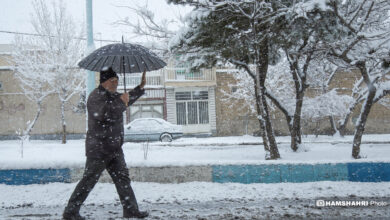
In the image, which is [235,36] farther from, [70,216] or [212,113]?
[212,113]

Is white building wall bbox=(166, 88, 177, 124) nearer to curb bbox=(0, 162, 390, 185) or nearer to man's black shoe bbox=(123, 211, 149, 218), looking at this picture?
curb bbox=(0, 162, 390, 185)

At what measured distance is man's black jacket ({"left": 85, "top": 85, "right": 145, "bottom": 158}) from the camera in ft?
11.8

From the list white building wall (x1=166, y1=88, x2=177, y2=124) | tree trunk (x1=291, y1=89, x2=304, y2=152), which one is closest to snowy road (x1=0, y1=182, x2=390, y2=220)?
tree trunk (x1=291, y1=89, x2=304, y2=152)

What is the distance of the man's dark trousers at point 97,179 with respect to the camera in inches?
141

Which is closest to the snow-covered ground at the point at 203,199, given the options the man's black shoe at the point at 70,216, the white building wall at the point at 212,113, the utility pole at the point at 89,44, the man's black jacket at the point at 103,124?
the man's black shoe at the point at 70,216

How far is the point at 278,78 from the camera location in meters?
22.1

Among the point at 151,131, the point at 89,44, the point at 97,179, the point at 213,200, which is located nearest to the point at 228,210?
the point at 213,200

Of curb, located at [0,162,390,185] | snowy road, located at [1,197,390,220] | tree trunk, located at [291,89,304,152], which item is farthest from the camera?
tree trunk, located at [291,89,304,152]

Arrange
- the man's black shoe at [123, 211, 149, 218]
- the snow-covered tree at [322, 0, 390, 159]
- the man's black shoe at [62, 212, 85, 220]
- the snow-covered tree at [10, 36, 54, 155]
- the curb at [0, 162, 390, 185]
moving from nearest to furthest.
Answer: the man's black shoe at [62, 212, 85, 220] → the man's black shoe at [123, 211, 149, 218] → the curb at [0, 162, 390, 185] → the snow-covered tree at [322, 0, 390, 159] → the snow-covered tree at [10, 36, 54, 155]

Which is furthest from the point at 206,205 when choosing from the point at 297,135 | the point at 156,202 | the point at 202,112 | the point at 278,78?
the point at 202,112

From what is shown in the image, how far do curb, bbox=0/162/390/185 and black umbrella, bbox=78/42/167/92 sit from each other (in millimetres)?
1953

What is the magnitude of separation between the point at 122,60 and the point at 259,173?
2.96m

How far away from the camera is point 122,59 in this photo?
15.0ft

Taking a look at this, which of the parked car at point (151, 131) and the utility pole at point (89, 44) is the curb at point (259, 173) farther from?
the parked car at point (151, 131)
